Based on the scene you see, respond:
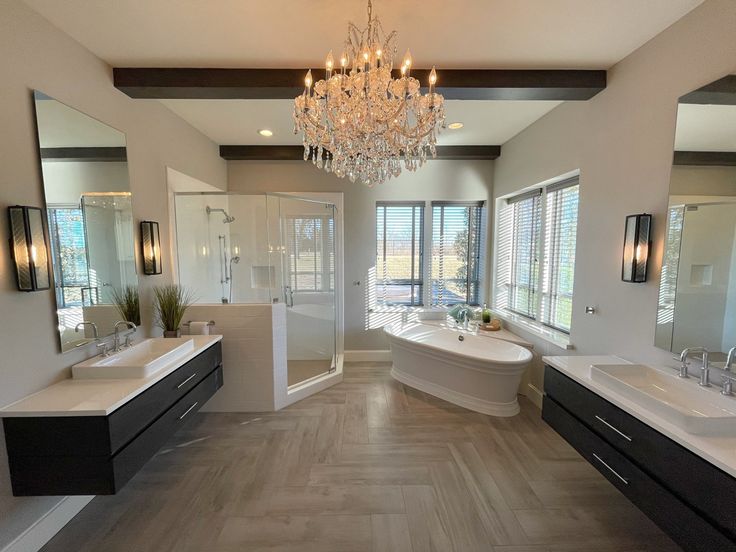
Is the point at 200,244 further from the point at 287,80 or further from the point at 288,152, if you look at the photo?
the point at 287,80

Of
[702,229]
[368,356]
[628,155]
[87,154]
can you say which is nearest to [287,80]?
[87,154]

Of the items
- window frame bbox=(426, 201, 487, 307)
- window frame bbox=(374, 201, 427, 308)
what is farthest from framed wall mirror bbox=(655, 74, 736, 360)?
window frame bbox=(374, 201, 427, 308)

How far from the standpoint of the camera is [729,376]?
4.79 ft

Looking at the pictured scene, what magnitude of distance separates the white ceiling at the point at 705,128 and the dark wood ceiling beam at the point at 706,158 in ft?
0.06

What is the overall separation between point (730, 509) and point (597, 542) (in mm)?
883

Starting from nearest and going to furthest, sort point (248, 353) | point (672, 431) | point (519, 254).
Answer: point (672, 431) < point (248, 353) < point (519, 254)

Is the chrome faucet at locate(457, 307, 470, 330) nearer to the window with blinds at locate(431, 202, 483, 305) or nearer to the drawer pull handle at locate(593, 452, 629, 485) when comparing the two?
the window with blinds at locate(431, 202, 483, 305)

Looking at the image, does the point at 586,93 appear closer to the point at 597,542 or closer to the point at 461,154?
the point at 461,154

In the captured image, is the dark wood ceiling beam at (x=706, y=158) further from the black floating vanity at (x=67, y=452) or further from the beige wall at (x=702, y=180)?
the black floating vanity at (x=67, y=452)

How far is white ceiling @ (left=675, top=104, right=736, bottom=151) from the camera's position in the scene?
1485 mm

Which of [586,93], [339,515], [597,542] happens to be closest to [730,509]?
[597,542]

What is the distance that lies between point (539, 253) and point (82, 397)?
387cm

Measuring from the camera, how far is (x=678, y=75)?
1.67 metres

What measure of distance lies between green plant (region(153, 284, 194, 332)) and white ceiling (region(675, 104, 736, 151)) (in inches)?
143
